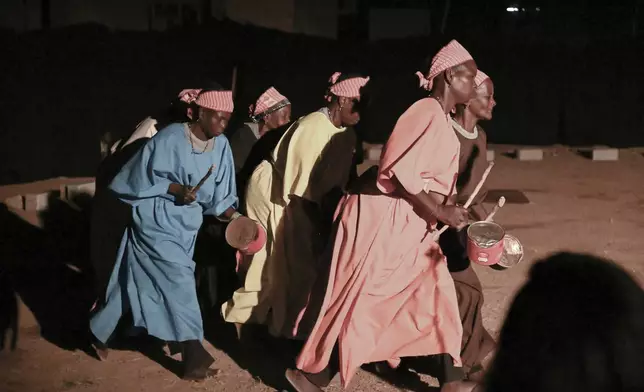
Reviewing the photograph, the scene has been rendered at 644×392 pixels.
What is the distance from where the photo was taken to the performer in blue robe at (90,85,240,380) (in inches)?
201

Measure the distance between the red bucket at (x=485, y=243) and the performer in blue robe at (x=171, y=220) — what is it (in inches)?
65.0

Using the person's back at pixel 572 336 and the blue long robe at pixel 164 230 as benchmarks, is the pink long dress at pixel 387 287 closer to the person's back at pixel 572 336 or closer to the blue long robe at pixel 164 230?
the person's back at pixel 572 336

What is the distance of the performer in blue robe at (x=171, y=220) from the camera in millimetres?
5094

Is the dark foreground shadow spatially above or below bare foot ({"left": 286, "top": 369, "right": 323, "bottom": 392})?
below

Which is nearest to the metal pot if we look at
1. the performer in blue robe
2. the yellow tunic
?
the yellow tunic

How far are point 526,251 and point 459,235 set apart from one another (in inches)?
153

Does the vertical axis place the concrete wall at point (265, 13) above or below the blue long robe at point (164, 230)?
above

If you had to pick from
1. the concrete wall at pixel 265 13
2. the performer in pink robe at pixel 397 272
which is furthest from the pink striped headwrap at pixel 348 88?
the concrete wall at pixel 265 13

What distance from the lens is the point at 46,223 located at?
9.74m

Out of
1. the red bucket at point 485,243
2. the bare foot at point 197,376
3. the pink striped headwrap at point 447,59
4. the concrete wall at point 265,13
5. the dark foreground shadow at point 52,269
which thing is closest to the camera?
the red bucket at point 485,243

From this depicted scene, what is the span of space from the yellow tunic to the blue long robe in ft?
1.31

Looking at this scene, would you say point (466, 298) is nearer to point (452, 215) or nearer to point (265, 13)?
point (452, 215)

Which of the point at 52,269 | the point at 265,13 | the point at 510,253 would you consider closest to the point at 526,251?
the point at 510,253

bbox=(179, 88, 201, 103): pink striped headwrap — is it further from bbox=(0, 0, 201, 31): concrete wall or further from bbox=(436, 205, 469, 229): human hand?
bbox=(0, 0, 201, 31): concrete wall
